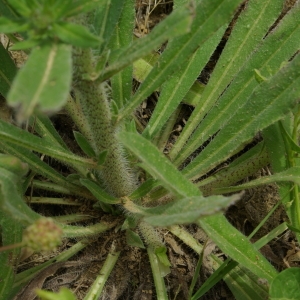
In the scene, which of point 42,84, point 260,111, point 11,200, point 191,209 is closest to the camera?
point 42,84

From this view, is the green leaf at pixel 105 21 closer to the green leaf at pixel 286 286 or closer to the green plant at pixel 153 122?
the green plant at pixel 153 122

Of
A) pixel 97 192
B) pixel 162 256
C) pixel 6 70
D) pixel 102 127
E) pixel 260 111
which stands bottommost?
pixel 162 256

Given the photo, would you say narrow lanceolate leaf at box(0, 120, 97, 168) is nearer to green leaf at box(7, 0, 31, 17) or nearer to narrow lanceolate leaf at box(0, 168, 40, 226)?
narrow lanceolate leaf at box(0, 168, 40, 226)

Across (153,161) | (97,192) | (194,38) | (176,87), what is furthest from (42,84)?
(176,87)

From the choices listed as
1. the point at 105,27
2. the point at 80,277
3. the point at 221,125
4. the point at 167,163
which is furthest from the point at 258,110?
the point at 80,277

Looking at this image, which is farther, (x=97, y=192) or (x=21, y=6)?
(x=97, y=192)

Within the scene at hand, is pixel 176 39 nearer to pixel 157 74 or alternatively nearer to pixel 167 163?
pixel 157 74

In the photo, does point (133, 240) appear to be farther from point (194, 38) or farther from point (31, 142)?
point (194, 38)

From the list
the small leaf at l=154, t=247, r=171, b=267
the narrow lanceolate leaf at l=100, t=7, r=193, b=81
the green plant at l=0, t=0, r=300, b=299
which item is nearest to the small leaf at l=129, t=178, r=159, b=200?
the green plant at l=0, t=0, r=300, b=299

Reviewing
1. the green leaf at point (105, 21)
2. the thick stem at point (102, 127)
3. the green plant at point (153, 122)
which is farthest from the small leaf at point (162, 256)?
Answer: the green leaf at point (105, 21)
